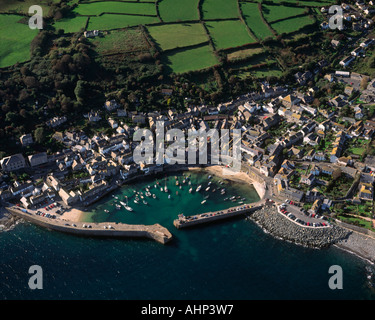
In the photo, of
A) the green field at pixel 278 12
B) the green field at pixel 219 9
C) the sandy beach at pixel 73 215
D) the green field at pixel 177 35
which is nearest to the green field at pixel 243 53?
the green field at pixel 177 35

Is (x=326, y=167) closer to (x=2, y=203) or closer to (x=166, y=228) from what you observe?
(x=166, y=228)

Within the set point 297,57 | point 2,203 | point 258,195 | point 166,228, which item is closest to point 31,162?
point 2,203

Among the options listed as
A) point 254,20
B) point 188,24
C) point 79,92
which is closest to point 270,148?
point 79,92

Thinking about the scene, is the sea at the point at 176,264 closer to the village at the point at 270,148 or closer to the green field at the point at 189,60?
the village at the point at 270,148

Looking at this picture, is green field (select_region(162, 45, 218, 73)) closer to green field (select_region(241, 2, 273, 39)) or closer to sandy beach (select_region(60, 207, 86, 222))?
green field (select_region(241, 2, 273, 39))

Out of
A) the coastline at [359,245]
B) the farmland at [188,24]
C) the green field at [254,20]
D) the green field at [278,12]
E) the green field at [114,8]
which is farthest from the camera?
the green field at [114,8]

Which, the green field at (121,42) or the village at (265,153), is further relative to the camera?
the green field at (121,42)
